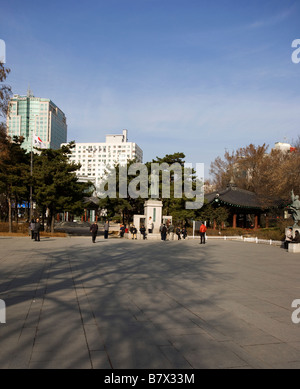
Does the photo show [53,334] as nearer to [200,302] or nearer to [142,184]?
[200,302]

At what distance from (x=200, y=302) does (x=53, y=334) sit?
3.09 meters

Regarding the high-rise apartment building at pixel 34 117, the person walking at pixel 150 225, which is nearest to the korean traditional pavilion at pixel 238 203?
the person walking at pixel 150 225

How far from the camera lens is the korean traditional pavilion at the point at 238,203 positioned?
38.3 meters

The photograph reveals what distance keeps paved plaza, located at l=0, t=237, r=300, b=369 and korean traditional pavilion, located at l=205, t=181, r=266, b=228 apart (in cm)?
2881

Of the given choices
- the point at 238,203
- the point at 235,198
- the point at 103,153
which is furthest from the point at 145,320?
the point at 103,153

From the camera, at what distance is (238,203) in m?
39.1

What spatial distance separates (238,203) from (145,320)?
35515 millimetres

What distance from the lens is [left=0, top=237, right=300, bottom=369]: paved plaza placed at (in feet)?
12.4

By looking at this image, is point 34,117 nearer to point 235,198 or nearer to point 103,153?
point 103,153

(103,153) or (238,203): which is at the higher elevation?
(103,153)

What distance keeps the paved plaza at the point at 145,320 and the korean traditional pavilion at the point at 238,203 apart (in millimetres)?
28809

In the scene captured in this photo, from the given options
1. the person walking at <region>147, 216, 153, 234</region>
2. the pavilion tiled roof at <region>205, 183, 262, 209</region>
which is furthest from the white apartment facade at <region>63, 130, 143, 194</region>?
the person walking at <region>147, 216, 153, 234</region>

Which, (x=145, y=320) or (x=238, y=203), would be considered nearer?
(x=145, y=320)
